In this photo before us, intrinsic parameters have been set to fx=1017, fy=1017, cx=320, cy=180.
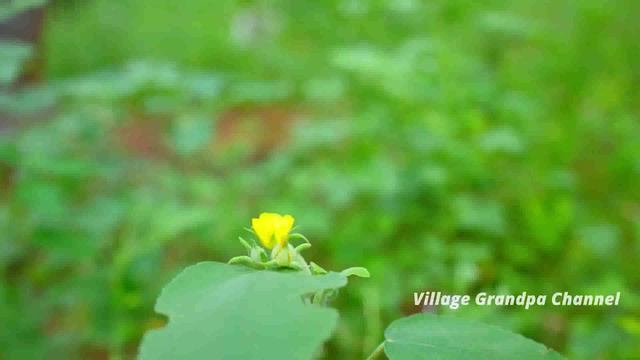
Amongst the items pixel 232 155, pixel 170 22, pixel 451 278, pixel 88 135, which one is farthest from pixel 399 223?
pixel 170 22

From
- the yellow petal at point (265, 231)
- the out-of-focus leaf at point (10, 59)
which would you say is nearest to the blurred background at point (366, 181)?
the out-of-focus leaf at point (10, 59)

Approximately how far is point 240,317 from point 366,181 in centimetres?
115

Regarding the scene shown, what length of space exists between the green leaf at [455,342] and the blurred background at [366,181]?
1.68ft

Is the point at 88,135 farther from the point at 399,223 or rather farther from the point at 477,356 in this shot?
the point at 477,356

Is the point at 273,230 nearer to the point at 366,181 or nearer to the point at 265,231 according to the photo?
the point at 265,231

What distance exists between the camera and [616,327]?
48.5 inches

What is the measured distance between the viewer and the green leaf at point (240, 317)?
509 millimetres

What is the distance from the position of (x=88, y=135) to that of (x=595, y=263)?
841 mm

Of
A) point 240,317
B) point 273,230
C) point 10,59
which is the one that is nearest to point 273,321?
point 240,317

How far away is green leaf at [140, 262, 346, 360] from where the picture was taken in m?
0.51

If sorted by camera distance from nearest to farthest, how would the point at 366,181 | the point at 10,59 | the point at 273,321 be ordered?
1. the point at 273,321
2. the point at 10,59
3. the point at 366,181

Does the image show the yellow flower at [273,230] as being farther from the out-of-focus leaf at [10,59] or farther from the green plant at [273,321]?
the out-of-focus leaf at [10,59]

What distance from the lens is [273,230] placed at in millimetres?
645

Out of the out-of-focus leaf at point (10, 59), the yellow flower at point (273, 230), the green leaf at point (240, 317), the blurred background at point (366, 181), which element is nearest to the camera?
the green leaf at point (240, 317)
